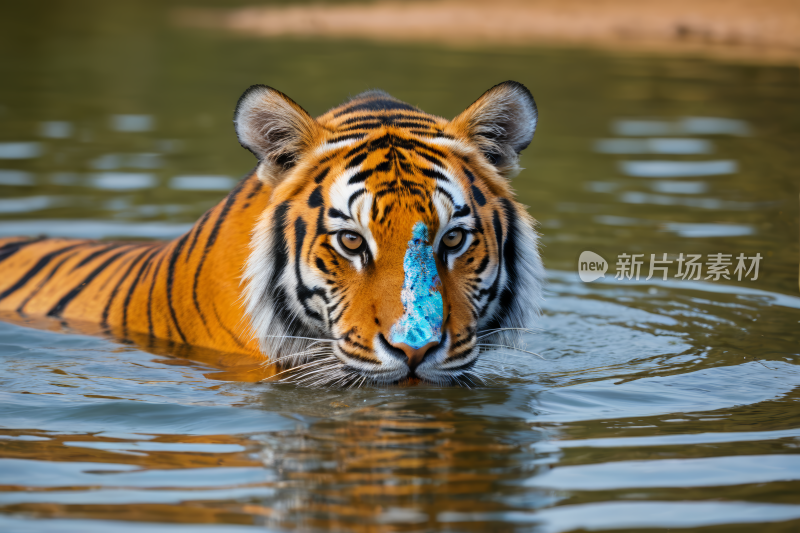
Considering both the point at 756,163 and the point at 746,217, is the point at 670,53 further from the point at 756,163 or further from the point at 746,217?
the point at 746,217

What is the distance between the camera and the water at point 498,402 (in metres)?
2.57

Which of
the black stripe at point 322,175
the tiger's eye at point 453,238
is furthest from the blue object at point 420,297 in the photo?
the black stripe at point 322,175

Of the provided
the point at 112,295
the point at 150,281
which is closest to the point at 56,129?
the point at 112,295

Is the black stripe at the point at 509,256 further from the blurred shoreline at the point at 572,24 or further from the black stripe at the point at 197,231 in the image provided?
the blurred shoreline at the point at 572,24

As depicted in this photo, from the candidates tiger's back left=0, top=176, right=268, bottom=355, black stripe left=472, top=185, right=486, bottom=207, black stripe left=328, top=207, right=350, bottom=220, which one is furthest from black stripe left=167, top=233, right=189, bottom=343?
black stripe left=472, top=185, right=486, bottom=207

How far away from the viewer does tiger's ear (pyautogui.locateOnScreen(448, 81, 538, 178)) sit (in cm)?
346

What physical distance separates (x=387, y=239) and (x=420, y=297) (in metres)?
0.22

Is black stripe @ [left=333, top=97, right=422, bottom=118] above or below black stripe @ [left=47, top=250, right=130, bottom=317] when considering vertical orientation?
above

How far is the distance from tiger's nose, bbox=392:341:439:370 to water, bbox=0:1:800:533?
26 centimetres

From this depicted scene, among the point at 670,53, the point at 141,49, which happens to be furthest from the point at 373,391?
the point at 141,49

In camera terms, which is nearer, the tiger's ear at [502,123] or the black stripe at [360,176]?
the black stripe at [360,176]

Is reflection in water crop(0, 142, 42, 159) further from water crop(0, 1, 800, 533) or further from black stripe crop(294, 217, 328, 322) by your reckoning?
black stripe crop(294, 217, 328, 322)

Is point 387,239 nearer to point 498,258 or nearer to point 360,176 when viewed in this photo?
point 360,176

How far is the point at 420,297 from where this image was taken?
3.01 m
